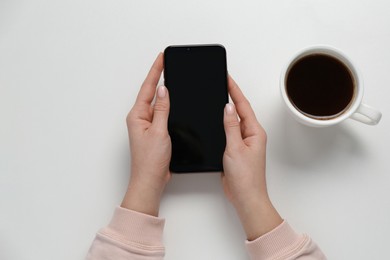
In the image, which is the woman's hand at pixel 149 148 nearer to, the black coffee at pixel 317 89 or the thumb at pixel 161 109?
the thumb at pixel 161 109

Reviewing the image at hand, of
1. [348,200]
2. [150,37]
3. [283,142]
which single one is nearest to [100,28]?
[150,37]

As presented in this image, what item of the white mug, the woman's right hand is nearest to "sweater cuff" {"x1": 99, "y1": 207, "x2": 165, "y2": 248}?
the woman's right hand

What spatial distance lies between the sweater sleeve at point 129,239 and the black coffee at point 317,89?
25 cm

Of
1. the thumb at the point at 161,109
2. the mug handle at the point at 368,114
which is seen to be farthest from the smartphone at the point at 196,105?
the mug handle at the point at 368,114

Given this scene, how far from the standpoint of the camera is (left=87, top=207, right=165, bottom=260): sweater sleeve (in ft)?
1.76

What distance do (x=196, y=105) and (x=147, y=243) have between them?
0.20m

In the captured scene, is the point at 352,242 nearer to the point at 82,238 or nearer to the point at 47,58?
the point at 82,238

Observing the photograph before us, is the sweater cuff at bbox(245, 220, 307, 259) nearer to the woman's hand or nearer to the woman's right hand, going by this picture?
the woman's right hand

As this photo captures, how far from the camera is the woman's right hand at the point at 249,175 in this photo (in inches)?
22.0

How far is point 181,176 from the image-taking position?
0.61 m

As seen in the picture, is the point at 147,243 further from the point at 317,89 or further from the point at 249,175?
the point at 317,89

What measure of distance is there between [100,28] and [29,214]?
296 mm

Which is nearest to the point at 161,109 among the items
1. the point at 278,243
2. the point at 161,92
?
the point at 161,92

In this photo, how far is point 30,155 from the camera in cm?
62
